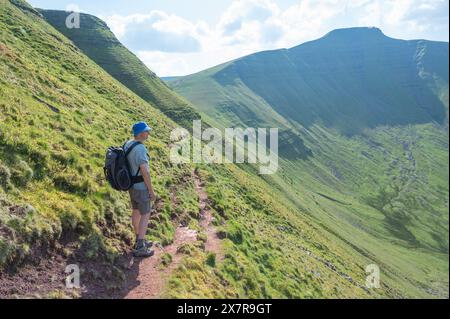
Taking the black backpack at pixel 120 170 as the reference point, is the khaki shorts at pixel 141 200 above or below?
below

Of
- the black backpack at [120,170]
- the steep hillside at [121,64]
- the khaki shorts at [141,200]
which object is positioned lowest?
the khaki shorts at [141,200]

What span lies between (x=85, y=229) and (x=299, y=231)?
111ft

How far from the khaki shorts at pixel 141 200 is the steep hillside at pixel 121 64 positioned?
7037cm

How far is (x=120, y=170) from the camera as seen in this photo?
12961 mm

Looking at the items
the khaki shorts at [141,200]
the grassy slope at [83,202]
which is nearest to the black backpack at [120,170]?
the khaki shorts at [141,200]

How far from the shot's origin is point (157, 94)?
292ft

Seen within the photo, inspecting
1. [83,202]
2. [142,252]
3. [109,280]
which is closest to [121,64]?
[83,202]

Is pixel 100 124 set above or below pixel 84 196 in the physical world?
above

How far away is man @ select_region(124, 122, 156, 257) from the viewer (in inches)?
507

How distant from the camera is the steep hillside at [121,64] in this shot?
86375 millimetres

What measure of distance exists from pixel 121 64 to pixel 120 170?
9043 cm

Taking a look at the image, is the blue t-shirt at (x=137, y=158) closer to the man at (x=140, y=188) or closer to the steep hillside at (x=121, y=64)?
the man at (x=140, y=188)
